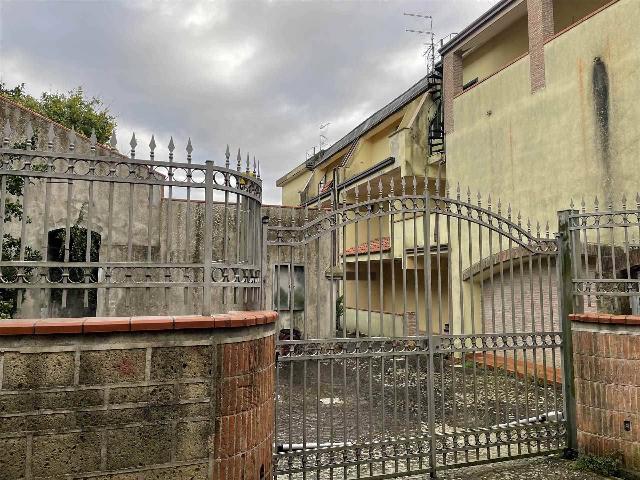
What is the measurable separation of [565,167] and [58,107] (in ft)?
57.5

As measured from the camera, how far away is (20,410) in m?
2.74

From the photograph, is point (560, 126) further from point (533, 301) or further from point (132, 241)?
point (132, 241)

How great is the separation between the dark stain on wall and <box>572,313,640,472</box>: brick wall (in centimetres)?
496

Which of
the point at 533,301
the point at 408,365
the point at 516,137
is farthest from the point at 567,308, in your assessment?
the point at 516,137

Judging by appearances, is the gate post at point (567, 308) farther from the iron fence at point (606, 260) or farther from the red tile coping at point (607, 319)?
the red tile coping at point (607, 319)

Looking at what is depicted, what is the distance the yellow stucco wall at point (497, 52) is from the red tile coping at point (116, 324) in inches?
474

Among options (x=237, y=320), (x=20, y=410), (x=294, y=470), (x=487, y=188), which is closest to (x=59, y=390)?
(x=20, y=410)

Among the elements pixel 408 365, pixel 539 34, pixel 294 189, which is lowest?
pixel 408 365

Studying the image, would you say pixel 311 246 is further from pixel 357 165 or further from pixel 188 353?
pixel 188 353

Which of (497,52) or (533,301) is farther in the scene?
(497,52)

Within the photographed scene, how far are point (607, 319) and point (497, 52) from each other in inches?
428

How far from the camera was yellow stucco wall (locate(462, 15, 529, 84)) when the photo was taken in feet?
42.5

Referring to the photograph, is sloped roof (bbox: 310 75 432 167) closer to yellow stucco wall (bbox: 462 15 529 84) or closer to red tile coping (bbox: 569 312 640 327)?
yellow stucco wall (bbox: 462 15 529 84)

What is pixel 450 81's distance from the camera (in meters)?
13.5
